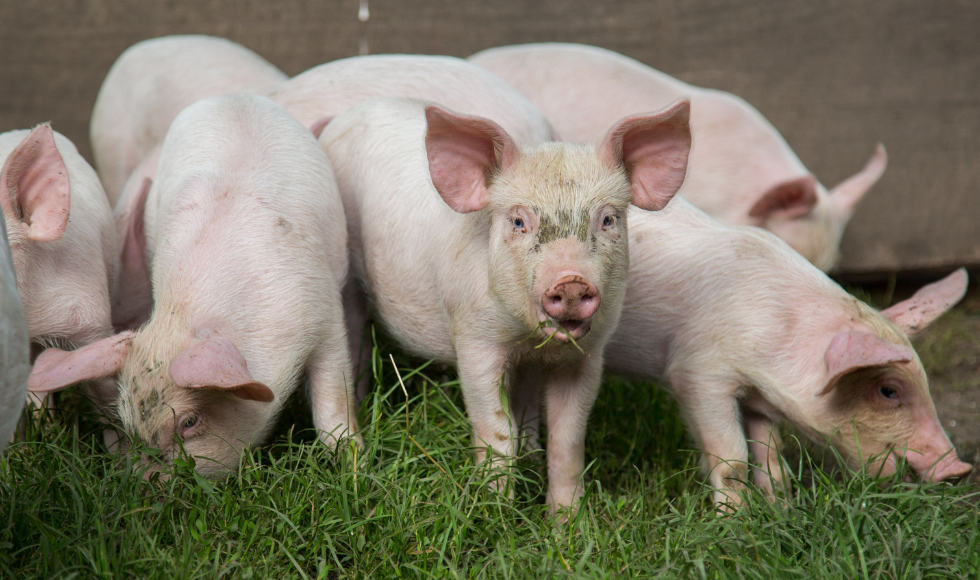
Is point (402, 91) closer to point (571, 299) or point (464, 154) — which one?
point (464, 154)

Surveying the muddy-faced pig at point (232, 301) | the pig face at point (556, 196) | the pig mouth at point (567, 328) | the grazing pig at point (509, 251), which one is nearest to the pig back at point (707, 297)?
the grazing pig at point (509, 251)

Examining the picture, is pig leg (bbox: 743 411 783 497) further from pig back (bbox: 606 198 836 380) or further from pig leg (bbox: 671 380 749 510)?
pig back (bbox: 606 198 836 380)

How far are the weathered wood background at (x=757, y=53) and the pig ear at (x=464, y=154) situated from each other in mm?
2852

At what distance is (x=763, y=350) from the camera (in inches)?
→ 137

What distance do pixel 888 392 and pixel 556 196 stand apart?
1552 mm

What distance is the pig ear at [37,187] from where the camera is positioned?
3.34 metres

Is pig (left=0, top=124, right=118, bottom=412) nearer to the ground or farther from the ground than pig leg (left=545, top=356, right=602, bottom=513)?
farther from the ground

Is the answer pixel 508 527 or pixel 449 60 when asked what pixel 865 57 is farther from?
pixel 508 527

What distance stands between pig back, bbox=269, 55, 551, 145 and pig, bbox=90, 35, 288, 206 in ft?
1.40

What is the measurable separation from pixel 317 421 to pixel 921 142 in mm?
4667

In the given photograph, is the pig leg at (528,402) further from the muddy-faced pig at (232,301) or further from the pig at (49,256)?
the pig at (49,256)

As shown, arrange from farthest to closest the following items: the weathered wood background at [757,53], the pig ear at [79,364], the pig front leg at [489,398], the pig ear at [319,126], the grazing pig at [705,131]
Answer: the weathered wood background at [757,53] → the grazing pig at [705,131] → the pig ear at [319,126] → the pig front leg at [489,398] → the pig ear at [79,364]

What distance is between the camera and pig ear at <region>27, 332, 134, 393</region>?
9.47ft

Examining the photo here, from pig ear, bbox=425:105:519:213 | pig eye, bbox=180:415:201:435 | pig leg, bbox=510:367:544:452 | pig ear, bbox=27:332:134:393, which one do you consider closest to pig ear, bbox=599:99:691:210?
pig ear, bbox=425:105:519:213
